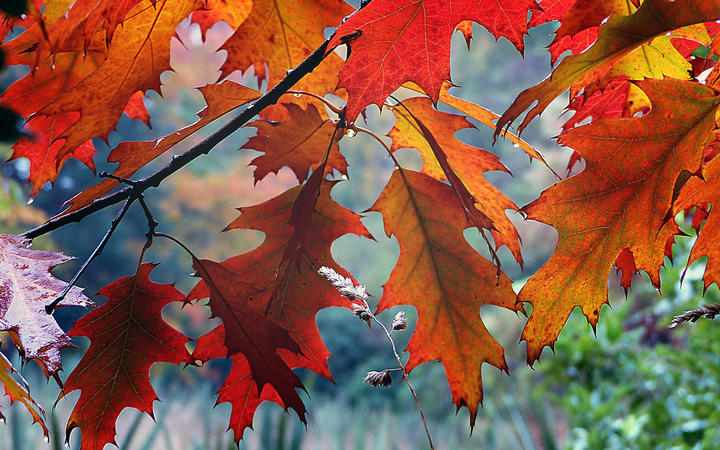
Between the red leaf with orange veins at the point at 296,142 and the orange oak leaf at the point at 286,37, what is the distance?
39 millimetres

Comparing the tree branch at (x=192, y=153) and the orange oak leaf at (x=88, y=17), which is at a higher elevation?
the orange oak leaf at (x=88, y=17)

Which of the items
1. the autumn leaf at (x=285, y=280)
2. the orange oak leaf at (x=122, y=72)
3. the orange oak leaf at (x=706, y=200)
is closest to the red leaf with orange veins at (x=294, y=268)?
the autumn leaf at (x=285, y=280)

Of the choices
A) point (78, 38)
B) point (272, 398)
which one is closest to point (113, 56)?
point (78, 38)

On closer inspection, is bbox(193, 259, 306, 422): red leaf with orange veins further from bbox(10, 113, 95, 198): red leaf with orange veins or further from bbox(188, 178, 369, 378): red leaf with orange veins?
bbox(10, 113, 95, 198): red leaf with orange veins

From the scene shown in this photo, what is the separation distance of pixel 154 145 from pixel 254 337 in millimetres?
147

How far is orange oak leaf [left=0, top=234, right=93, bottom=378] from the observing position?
0.91 ft

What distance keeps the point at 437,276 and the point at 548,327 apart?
4.1 inches

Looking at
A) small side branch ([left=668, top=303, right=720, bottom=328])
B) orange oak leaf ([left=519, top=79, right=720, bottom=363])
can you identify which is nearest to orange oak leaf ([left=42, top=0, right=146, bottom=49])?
orange oak leaf ([left=519, top=79, right=720, bottom=363])

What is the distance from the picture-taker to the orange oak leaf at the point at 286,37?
40cm

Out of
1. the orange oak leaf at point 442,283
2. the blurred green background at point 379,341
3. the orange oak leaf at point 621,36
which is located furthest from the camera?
the blurred green background at point 379,341

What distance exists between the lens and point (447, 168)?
0.31 meters

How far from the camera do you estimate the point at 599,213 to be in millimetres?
302

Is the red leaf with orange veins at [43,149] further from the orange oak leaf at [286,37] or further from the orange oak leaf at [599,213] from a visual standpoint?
the orange oak leaf at [599,213]

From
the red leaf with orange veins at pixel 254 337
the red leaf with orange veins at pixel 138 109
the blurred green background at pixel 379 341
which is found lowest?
the blurred green background at pixel 379 341
